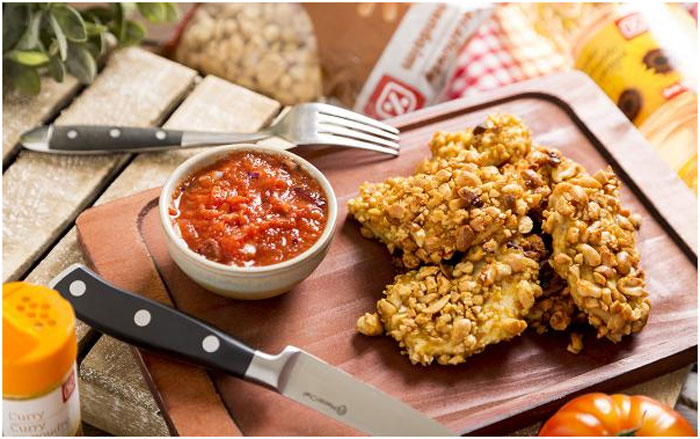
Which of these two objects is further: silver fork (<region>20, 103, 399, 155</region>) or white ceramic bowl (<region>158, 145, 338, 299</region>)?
silver fork (<region>20, 103, 399, 155</region>)

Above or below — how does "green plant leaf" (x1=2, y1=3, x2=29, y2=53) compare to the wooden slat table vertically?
above

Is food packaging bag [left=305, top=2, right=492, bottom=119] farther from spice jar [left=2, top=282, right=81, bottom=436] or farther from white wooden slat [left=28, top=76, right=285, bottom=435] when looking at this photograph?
spice jar [left=2, top=282, right=81, bottom=436]

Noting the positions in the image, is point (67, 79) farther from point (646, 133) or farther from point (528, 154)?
point (646, 133)

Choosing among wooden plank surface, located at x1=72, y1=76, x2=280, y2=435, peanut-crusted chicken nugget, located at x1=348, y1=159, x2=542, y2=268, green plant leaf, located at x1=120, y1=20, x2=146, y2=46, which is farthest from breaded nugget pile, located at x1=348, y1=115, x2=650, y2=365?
green plant leaf, located at x1=120, y1=20, x2=146, y2=46

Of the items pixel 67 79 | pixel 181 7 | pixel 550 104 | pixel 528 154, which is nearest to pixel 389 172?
pixel 528 154

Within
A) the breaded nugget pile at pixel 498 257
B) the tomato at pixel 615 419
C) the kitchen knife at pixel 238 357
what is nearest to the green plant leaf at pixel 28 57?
the kitchen knife at pixel 238 357

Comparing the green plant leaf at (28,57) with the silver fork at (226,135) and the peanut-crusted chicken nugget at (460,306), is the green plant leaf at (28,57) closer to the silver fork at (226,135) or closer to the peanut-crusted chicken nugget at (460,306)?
the silver fork at (226,135)

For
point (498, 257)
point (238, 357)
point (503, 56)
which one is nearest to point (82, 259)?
point (238, 357)
